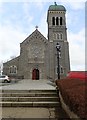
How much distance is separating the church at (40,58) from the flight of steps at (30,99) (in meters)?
34.4

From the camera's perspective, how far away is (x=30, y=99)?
1024cm

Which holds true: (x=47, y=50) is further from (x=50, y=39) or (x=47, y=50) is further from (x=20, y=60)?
(x=20, y=60)

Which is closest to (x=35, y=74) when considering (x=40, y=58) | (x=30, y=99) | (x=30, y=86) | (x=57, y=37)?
(x=40, y=58)

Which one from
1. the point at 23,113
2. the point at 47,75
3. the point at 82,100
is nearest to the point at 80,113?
the point at 82,100

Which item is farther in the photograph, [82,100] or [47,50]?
[47,50]

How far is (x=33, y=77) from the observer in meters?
46.6

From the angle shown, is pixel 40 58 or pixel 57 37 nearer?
pixel 40 58

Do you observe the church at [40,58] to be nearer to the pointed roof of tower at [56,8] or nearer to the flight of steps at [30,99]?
the pointed roof of tower at [56,8]

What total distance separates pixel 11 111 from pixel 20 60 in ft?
129

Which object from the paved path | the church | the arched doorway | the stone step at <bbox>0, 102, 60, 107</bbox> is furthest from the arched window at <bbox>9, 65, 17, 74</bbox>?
the stone step at <bbox>0, 102, 60, 107</bbox>

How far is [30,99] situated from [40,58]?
37731mm

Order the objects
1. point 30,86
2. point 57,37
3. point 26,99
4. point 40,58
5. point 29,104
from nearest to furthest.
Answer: point 29,104, point 26,99, point 30,86, point 40,58, point 57,37

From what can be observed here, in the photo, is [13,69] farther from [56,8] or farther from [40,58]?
[56,8]

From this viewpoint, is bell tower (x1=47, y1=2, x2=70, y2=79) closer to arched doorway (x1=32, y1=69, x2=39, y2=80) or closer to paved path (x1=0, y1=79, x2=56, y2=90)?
arched doorway (x1=32, y1=69, x2=39, y2=80)
